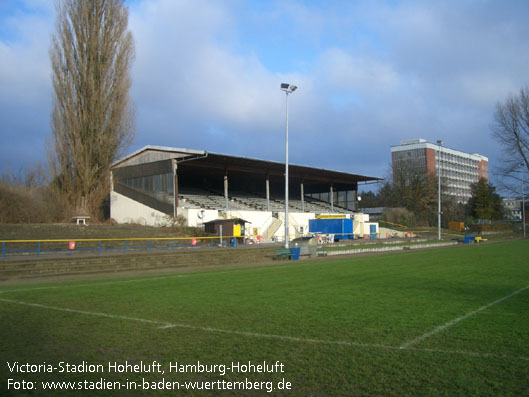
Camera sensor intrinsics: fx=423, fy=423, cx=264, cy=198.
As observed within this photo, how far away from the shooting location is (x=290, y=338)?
6.95m

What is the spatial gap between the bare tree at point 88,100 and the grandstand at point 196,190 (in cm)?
462

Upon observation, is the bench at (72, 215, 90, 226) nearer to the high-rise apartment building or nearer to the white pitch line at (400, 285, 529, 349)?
the white pitch line at (400, 285, 529, 349)

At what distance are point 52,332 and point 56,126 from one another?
37.6 m

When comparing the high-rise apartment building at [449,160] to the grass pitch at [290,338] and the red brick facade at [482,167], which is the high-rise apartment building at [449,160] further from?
the grass pitch at [290,338]

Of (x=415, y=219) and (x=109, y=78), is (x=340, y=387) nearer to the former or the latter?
(x=109, y=78)

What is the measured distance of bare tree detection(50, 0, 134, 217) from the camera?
40.2 m

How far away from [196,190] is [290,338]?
49429 mm

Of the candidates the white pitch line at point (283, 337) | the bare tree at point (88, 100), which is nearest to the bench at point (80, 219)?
the bare tree at point (88, 100)

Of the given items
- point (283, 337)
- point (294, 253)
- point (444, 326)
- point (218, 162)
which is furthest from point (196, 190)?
point (444, 326)

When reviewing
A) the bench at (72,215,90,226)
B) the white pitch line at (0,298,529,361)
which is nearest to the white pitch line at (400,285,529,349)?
the white pitch line at (0,298,529,361)

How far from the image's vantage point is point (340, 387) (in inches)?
188

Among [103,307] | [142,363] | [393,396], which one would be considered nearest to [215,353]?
[142,363]

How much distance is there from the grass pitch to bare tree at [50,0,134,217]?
29.5 metres

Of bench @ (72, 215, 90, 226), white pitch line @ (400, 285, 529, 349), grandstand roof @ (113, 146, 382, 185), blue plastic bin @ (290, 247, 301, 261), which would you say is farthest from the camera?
grandstand roof @ (113, 146, 382, 185)
